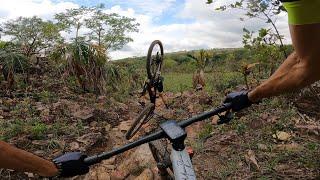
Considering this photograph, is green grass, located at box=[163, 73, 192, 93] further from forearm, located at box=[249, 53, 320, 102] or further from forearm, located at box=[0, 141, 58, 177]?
forearm, located at box=[0, 141, 58, 177]

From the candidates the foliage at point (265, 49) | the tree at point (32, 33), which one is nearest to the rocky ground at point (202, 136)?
the foliage at point (265, 49)

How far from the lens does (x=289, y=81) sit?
5.81 ft

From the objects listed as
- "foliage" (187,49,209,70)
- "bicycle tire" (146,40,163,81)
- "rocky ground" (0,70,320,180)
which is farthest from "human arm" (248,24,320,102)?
"foliage" (187,49,209,70)

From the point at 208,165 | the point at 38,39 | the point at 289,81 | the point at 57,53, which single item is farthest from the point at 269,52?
the point at 38,39

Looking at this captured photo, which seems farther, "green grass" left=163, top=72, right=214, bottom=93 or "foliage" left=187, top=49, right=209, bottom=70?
"foliage" left=187, top=49, right=209, bottom=70

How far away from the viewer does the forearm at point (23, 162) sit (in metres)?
1.52

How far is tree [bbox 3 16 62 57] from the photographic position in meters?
10.3

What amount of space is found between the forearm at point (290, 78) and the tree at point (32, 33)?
849 centimetres

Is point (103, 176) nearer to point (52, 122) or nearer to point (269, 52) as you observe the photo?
point (52, 122)

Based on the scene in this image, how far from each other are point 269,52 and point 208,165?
2372mm

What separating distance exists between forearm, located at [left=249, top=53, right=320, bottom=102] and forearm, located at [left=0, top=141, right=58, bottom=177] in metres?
0.93

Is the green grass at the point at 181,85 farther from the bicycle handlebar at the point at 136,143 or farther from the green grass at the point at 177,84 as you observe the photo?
the bicycle handlebar at the point at 136,143

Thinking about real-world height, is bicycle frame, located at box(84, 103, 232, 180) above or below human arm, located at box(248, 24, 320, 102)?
below

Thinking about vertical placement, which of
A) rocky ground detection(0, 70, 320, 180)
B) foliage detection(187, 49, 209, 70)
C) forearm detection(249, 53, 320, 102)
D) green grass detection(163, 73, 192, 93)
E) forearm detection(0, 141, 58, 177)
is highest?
forearm detection(249, 53, 320, 102)
